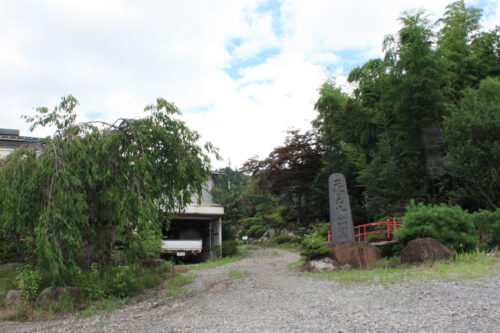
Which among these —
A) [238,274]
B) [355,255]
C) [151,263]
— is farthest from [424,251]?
[151,263]

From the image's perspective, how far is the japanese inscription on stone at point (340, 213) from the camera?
913cm

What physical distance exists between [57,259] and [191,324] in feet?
6.70

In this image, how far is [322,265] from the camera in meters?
7.72

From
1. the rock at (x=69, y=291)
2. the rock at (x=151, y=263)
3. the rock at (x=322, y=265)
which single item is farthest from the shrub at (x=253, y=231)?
the rock at (x=69, y=291)

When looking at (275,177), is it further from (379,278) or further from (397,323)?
(397,323)

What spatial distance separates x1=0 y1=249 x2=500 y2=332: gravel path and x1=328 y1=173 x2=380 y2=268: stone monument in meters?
1.90

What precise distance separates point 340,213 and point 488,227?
130 inches

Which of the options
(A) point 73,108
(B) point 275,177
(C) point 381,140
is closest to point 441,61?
(C) point 381,140

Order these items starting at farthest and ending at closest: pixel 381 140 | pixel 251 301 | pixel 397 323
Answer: pixel 381 140 → pixel 251 301 → pixel 397 323

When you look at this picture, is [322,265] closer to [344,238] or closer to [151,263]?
[344,238]

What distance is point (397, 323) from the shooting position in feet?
12.2

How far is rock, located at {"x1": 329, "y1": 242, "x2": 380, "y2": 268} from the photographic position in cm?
788

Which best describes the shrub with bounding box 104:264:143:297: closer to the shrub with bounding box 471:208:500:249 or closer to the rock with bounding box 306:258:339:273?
the rock with bounding box 306:258:339:273

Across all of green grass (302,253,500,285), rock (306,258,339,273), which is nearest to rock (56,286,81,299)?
green grass (302,253,500,285)
